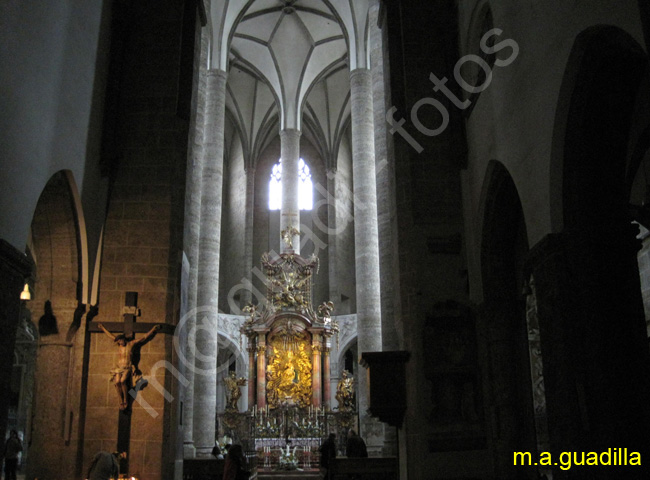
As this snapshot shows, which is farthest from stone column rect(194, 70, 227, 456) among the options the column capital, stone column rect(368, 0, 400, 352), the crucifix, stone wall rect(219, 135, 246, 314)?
stone wall rect(219, 135, 246, 314)

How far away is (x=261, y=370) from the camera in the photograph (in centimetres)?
2100

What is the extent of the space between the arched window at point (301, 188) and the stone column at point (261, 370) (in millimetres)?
8708

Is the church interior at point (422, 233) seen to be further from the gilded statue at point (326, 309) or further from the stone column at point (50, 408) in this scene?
the gilded statue at point (326, 309)

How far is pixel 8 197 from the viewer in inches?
285

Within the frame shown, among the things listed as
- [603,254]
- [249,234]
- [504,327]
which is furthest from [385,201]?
[249,234]

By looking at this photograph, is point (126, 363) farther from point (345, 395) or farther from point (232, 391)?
point (345, 395)

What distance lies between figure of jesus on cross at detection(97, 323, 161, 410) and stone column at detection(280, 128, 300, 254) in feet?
44.8

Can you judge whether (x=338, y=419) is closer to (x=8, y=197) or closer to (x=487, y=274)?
(x=487, y=274)

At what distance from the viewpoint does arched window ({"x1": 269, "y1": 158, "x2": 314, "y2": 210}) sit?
2874 centimetres

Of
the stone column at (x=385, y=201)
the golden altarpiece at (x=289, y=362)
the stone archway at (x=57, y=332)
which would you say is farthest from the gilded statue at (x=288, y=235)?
the stone archway at (x=57, y=332)

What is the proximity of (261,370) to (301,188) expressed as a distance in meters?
10.2

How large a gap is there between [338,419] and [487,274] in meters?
11.1

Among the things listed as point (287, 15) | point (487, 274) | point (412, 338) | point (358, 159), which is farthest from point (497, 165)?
point (287, 15)

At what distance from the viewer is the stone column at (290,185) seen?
77.7 ft
